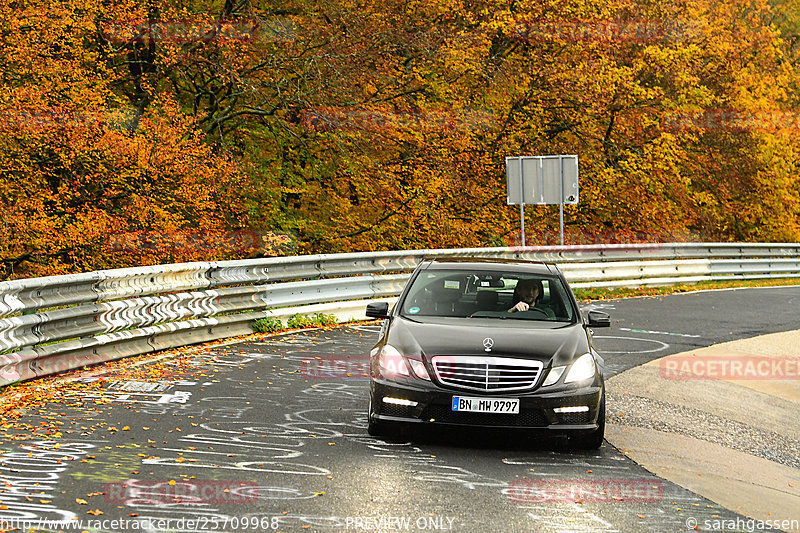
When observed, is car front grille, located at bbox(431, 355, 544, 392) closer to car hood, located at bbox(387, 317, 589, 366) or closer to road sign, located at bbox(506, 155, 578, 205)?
A: car hood, located at bbox(387, 317, 589, 366)

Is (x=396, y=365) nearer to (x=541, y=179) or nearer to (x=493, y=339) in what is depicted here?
(x=493, y=339)

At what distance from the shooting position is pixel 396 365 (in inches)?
343

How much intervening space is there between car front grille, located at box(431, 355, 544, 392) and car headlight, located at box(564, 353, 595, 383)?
0.76ft

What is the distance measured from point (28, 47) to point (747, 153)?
32003 millimetres

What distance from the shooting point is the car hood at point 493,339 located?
8.62 metres

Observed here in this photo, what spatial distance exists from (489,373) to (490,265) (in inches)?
75.2

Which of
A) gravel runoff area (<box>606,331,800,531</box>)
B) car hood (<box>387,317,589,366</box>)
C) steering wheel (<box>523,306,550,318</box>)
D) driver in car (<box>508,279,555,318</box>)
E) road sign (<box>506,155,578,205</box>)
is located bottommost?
gravel runoff area (<box>606,331,800,531</box>)

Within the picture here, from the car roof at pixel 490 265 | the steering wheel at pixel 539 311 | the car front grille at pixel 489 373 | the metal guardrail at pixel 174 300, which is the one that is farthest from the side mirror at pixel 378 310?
the metal guardrail at pixel 174 300

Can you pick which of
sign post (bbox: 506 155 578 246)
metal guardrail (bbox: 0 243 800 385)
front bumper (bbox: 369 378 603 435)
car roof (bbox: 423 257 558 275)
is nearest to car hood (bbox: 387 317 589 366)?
front bumper (bbox: 369 378 603 435)

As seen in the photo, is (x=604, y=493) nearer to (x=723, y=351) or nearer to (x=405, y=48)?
(x=723, y=351)

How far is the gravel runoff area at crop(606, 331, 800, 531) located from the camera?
26.1 feet

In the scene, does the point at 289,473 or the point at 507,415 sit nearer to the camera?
the point at 289,473

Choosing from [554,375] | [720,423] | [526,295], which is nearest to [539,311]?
[526,295]

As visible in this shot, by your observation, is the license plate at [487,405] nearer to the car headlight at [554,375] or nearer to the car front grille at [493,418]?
the car front grille at [493,418]
